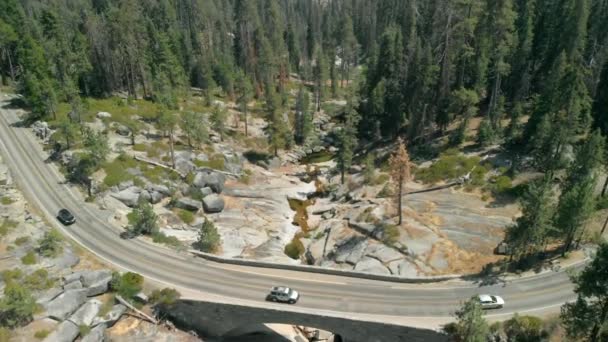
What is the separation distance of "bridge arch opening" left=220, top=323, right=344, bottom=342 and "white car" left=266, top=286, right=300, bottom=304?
492 centimetres

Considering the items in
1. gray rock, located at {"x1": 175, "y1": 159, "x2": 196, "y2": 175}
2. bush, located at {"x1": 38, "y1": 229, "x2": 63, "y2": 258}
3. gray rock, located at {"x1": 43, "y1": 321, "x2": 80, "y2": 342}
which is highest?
bush, located at {"x1": 38, "y1": 229, "x2": 63, "y2": 258}

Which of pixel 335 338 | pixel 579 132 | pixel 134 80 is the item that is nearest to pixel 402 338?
pixel 335 338

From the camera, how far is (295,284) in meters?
45.4

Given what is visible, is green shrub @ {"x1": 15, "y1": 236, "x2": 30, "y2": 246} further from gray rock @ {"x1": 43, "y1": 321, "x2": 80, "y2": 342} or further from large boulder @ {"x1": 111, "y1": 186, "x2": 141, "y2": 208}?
gray rock @ {"x1": 43, "y1": 321, "x2": 80, "y2": 342}

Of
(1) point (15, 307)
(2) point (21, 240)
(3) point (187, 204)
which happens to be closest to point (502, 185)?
(3) point (187, 204)

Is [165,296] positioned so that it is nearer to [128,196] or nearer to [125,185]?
[128,196]

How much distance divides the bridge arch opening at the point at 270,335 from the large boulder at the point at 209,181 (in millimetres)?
34109

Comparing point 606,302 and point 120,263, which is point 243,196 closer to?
point 120,263

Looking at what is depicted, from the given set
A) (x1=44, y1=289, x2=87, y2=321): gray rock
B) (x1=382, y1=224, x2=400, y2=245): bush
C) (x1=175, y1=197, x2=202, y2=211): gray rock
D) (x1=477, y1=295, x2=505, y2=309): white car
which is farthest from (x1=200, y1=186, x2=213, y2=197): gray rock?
(x1=477, y1=295, x2=505, y2=309): white car

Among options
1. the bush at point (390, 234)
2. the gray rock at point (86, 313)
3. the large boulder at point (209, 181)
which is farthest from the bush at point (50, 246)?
the bush at point (390, 234)

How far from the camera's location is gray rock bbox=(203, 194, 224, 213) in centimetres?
6950

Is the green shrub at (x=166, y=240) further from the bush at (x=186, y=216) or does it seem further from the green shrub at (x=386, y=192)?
the green shrub at (x=386, y=192)

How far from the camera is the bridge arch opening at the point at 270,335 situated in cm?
4619

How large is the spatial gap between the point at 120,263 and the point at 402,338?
119 ft
